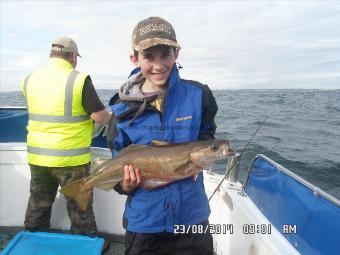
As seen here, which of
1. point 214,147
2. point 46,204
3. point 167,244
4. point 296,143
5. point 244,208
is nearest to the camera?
point 214,147

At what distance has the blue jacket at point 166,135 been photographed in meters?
2.88

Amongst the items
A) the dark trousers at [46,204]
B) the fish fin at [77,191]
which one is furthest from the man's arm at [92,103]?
the fish fin at [77,191]

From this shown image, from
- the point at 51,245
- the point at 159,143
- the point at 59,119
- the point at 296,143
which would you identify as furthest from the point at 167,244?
the point at 296,143

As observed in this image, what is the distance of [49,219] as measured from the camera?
5.10m

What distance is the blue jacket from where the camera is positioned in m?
2.88

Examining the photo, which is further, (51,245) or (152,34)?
(51,245)

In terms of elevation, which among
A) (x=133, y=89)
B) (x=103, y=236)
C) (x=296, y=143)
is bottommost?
(x=103, y=236)

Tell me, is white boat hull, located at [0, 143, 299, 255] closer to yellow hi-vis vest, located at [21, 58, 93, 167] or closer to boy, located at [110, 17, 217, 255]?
yellow hi-vis vest, located at [21, 58, 93, 167]

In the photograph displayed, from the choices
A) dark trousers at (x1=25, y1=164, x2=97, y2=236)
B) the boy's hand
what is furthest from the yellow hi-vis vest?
the boy's hand

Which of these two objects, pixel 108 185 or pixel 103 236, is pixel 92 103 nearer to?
pixel 108 185

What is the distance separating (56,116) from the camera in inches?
179

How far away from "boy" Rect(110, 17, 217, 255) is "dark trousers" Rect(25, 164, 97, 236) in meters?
2.02

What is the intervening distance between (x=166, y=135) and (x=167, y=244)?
93cm

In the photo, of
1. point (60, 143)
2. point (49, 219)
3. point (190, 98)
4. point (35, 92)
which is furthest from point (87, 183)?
point (49, 219)
